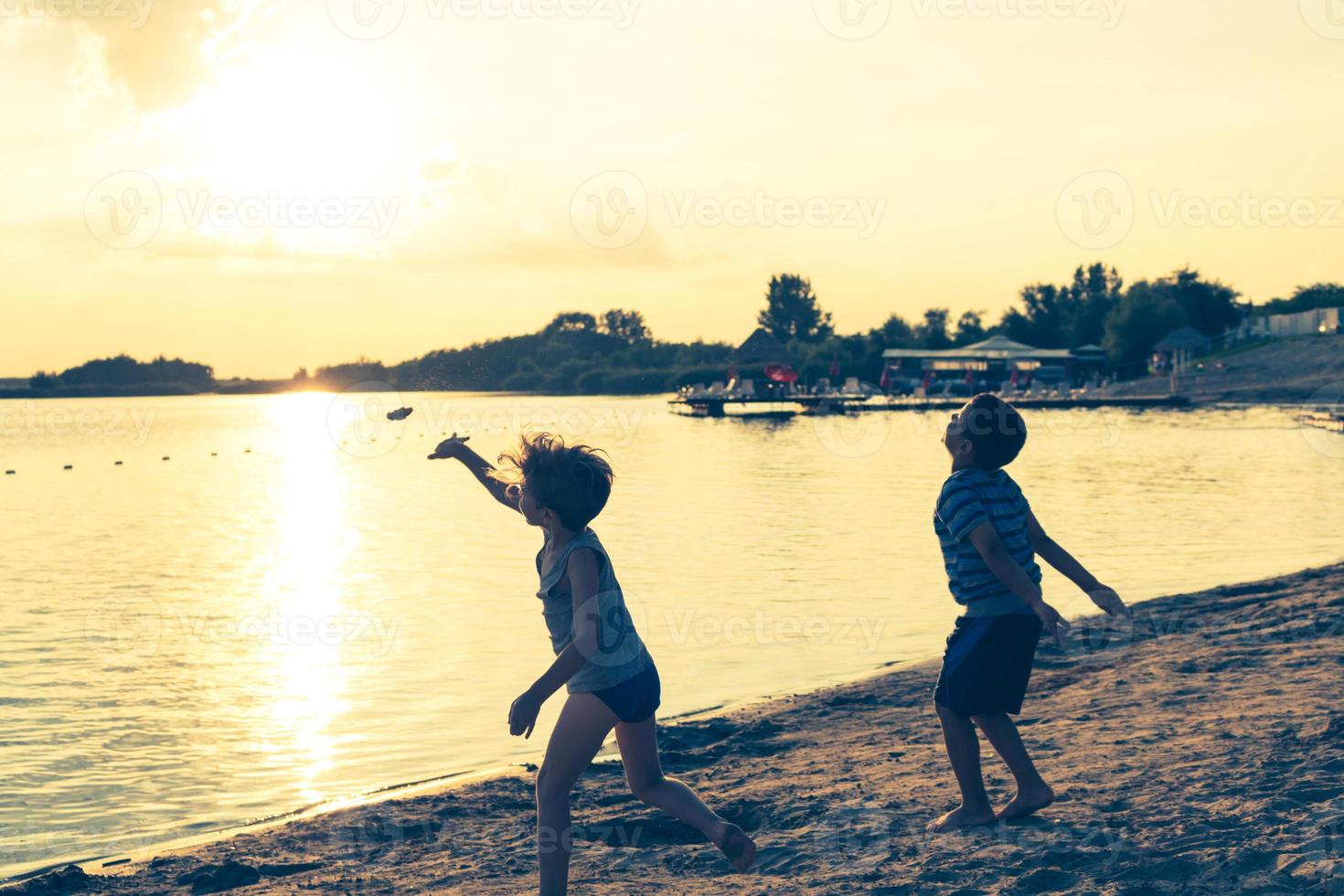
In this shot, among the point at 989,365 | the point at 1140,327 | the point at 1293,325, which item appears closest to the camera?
the point at 1293,325

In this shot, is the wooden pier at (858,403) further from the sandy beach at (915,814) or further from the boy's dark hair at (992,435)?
the boy's dark hair at (992,435)

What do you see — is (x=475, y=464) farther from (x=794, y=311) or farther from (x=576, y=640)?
(x=794, y=311)

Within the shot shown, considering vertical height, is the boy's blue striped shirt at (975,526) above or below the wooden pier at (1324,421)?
above

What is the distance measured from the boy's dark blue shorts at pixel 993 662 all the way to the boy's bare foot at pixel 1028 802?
1.46ft

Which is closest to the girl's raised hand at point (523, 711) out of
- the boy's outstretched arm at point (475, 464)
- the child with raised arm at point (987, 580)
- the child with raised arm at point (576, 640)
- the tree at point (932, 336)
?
the child with raised arm at point (576, 640)

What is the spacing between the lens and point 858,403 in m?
95.2

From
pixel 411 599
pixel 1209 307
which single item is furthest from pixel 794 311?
pixel 411 599

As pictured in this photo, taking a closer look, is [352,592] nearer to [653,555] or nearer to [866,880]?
[653,555]

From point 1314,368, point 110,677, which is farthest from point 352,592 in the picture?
point 1314,368

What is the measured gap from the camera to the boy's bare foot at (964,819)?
5.36 meters

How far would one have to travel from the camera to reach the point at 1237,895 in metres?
4.41

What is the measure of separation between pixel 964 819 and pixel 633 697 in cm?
180

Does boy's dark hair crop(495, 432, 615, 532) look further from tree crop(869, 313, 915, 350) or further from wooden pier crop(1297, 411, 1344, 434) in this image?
tree crop(869, 313, 915, 350)

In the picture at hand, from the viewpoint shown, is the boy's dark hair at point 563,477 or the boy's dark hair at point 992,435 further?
the boy's dark hair at point 992,435
